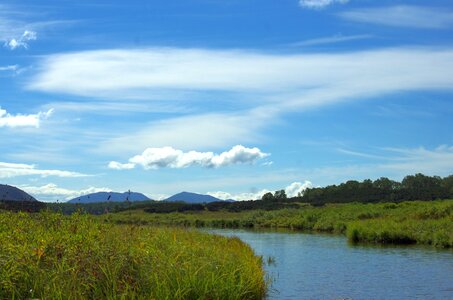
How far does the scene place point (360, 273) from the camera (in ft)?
88.2

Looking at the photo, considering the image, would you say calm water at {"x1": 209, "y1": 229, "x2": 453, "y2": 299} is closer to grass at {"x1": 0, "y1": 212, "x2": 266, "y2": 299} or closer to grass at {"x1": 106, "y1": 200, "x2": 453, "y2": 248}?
grass at {"x1": 0, "y1": 212, "x2": 266, "y2": 299}

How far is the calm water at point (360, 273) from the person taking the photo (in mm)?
21422

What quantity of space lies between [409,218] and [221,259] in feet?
137

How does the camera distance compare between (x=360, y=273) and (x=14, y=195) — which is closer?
(x=360, y=273)

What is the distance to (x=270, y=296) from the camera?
2020cm

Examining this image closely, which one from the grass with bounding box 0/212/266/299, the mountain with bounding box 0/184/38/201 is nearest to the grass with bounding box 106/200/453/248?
the mountain with bounding box 0/184/38/201

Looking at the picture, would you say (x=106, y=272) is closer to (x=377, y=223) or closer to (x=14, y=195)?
(x=14, y=195)

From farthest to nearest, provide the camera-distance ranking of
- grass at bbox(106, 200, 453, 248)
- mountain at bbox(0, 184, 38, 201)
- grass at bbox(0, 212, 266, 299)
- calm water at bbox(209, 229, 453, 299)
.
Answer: grass at bbox(106, 200, 453, 248), mountain at bbox(0, 184, 38, 201), calm water at bbox(209, 229, 453, 299), grass at bbox(0, 212, 266, 299)

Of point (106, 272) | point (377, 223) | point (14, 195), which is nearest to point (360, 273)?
point (106, 272)

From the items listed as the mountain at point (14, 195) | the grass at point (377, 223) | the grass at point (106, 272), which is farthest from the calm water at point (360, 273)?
the mountain at point (14, 195)

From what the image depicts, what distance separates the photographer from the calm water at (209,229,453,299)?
21.4 m

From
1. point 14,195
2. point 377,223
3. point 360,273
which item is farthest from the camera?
point 377,223

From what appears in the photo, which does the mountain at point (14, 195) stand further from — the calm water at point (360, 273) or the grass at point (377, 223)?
the calm water at point (360, 273)

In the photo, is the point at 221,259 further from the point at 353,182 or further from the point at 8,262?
the point at 353,182
